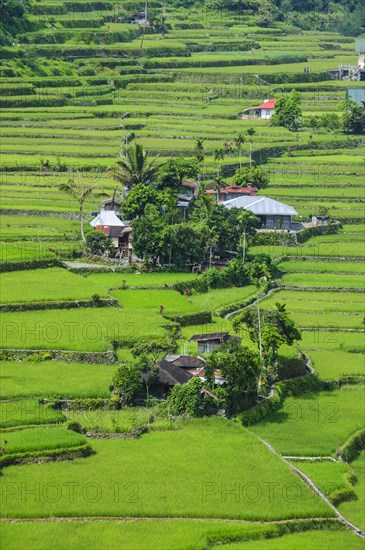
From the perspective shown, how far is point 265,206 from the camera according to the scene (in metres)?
69.9

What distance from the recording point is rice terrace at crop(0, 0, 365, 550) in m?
36.6

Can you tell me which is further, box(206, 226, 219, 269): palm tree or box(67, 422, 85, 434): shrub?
box(206, 226, 219, 269): palm tree

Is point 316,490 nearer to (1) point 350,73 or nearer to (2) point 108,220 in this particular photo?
(2) point 108,220

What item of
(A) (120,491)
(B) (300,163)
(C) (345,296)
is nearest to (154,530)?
(A) (120,491)

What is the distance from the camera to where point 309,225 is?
72.2 meters

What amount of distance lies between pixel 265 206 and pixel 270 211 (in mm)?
346

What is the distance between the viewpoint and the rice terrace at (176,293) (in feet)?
120

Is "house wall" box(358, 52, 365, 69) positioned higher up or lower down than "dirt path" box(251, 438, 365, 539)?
higher up

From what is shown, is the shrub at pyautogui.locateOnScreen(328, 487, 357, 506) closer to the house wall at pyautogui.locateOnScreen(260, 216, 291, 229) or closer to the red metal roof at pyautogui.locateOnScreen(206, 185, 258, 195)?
the house wall at pyautogui.locateOnScreen(260, 216, 291, 229)

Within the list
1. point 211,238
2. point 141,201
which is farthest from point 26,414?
point 141,201

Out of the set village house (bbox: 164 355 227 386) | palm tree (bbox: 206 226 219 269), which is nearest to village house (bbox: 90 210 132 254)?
palm tree (bbox: 206 226 219 269)

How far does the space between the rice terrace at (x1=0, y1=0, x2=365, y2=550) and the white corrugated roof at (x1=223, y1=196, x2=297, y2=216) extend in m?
0.11

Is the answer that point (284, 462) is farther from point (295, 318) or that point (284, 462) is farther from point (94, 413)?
point (295, 318)

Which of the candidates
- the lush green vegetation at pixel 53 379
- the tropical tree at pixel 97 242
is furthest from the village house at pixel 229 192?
the lush green vegetation at pixel 53 379
